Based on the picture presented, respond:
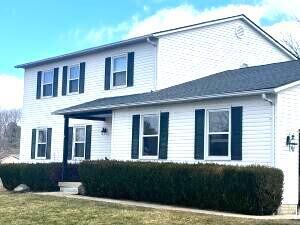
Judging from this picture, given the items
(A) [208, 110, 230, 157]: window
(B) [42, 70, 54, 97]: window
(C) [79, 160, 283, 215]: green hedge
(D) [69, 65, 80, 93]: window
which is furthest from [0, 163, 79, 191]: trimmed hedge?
(A) [208, 110, 230, 157]: window

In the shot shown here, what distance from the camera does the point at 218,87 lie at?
1880 cm

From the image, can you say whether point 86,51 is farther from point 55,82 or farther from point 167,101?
point 167,101

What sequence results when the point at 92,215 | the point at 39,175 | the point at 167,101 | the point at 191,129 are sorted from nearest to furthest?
1. the point at 92,215
2. the point at 191,129
3. the point at 167,101
4. the point at 39,175

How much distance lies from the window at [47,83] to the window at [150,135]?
965 centimetres

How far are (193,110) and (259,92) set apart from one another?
3.14 metres

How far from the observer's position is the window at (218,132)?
689 inches

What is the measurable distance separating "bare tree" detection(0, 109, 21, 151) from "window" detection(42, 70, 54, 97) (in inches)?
2184

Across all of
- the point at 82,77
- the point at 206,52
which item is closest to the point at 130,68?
the point at 206,52

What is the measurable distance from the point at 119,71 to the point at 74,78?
346 centimetres

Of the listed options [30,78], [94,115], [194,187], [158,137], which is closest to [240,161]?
[194,187]

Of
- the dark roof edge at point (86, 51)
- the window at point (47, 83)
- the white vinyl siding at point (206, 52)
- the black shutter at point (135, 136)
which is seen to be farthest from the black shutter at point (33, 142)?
the black shutter at point (135, 136)

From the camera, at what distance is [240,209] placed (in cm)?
1524

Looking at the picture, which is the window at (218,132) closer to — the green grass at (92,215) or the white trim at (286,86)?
the white trim at (286,86)

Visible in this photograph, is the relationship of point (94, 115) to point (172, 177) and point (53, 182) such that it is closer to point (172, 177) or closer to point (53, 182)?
point (53, 182)
